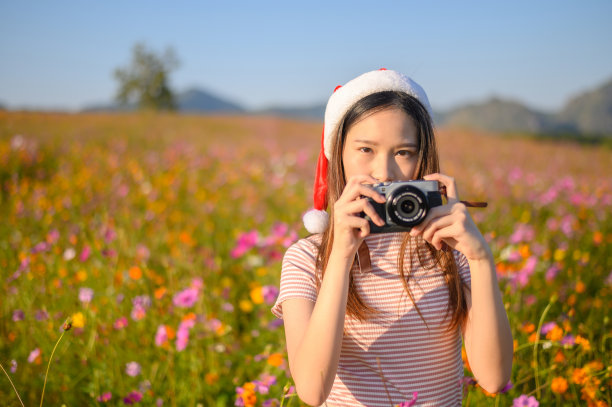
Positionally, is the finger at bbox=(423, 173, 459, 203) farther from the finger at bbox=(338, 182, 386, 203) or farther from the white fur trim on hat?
the white fur trim on hat

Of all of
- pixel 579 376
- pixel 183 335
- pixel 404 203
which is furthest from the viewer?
pixel 183 335

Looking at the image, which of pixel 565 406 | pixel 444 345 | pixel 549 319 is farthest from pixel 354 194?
pixel 549 319

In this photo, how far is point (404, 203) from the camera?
3.27ft

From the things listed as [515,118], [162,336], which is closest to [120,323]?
[162,336]

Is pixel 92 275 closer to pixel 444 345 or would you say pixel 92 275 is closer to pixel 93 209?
pixel 93 209

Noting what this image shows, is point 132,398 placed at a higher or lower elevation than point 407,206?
lower

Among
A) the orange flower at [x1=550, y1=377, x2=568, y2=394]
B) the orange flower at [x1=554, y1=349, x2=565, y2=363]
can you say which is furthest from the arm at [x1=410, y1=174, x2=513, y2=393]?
the orange flower at [x1=554, y1=349, x2=565, y2=363]

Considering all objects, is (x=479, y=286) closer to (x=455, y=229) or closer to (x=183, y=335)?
(x=455, y=229)

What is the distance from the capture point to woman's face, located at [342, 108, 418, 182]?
1166 mm

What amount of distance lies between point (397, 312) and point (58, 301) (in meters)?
1.94

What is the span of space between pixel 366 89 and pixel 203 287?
1.51 m

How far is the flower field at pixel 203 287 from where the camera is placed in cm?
173

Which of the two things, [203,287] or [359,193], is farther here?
[203,287]

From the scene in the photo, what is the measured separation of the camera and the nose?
152 mm
